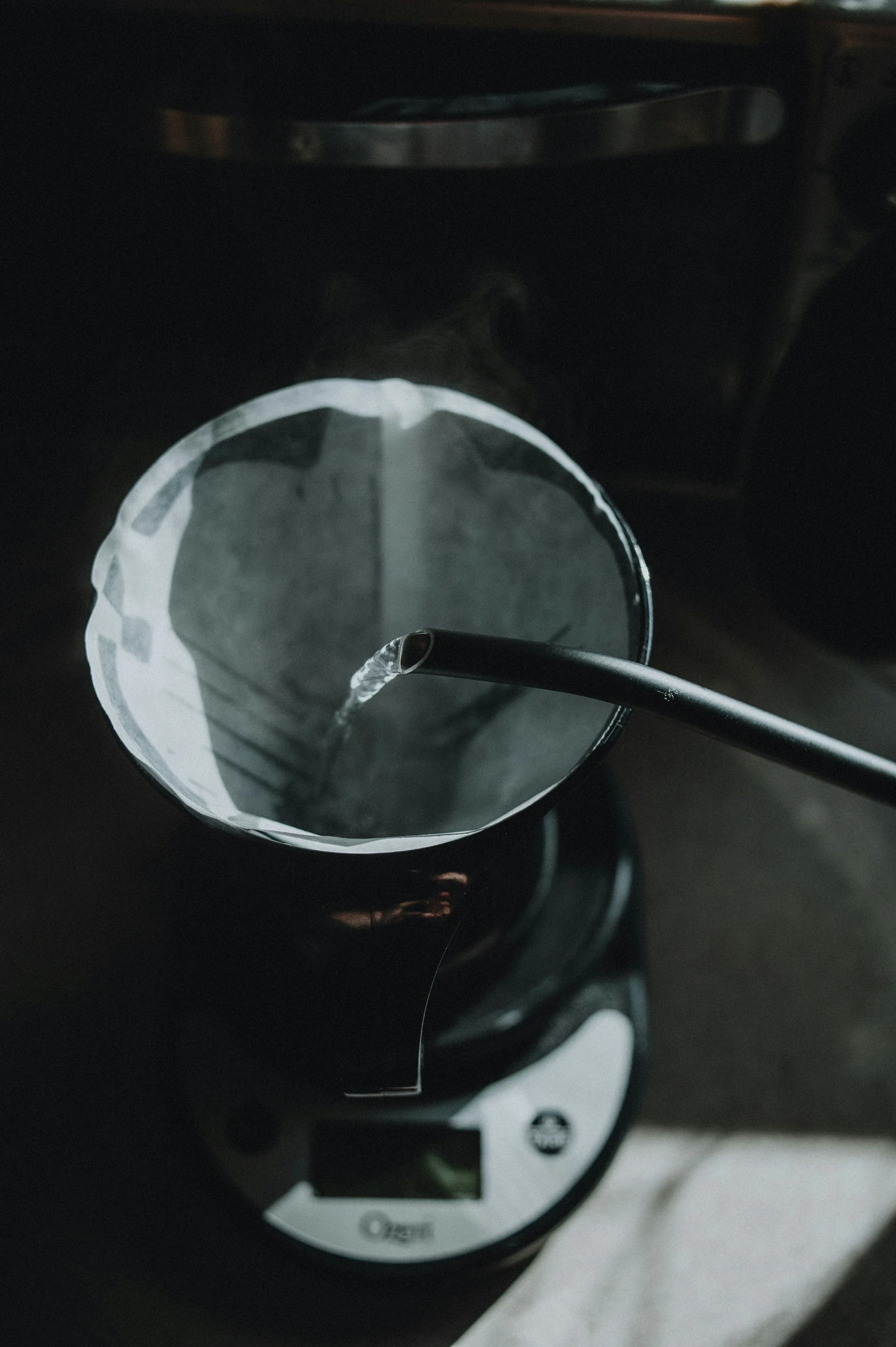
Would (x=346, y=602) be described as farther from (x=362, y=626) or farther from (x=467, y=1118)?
(x=467, y=1118)

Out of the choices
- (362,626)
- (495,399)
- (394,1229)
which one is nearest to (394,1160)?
(394,1229)

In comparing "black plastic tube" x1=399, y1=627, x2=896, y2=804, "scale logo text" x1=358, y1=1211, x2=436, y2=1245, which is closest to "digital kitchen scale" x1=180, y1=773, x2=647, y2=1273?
"scale logo text" x1=358, y1=1211, x2=436, y2=1245

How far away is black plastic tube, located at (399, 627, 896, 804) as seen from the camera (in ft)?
1.05

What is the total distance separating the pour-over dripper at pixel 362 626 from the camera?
37 centimetres

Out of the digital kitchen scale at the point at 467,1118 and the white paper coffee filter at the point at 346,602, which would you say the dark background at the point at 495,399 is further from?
the white paper coffee filter at the point at 346,602

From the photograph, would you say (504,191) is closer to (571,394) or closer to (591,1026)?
(571,394)

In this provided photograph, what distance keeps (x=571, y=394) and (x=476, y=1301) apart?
491 millimetres

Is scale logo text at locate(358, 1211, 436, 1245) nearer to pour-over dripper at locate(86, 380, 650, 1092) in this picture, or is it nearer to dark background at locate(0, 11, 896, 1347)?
dark background at locate(0, 11, 896, 1347)

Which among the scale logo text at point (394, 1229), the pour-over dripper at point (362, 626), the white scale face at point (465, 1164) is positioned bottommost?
the scale logo text at point (394, 1229)

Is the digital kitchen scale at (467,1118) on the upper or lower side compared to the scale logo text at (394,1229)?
upper

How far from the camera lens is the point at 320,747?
0.52 metres

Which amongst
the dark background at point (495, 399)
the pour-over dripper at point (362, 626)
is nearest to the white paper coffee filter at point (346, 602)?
the pour-over dripper at point (362, 626)

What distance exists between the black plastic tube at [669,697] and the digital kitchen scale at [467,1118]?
18 centimetres

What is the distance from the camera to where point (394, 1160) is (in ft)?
1.67
